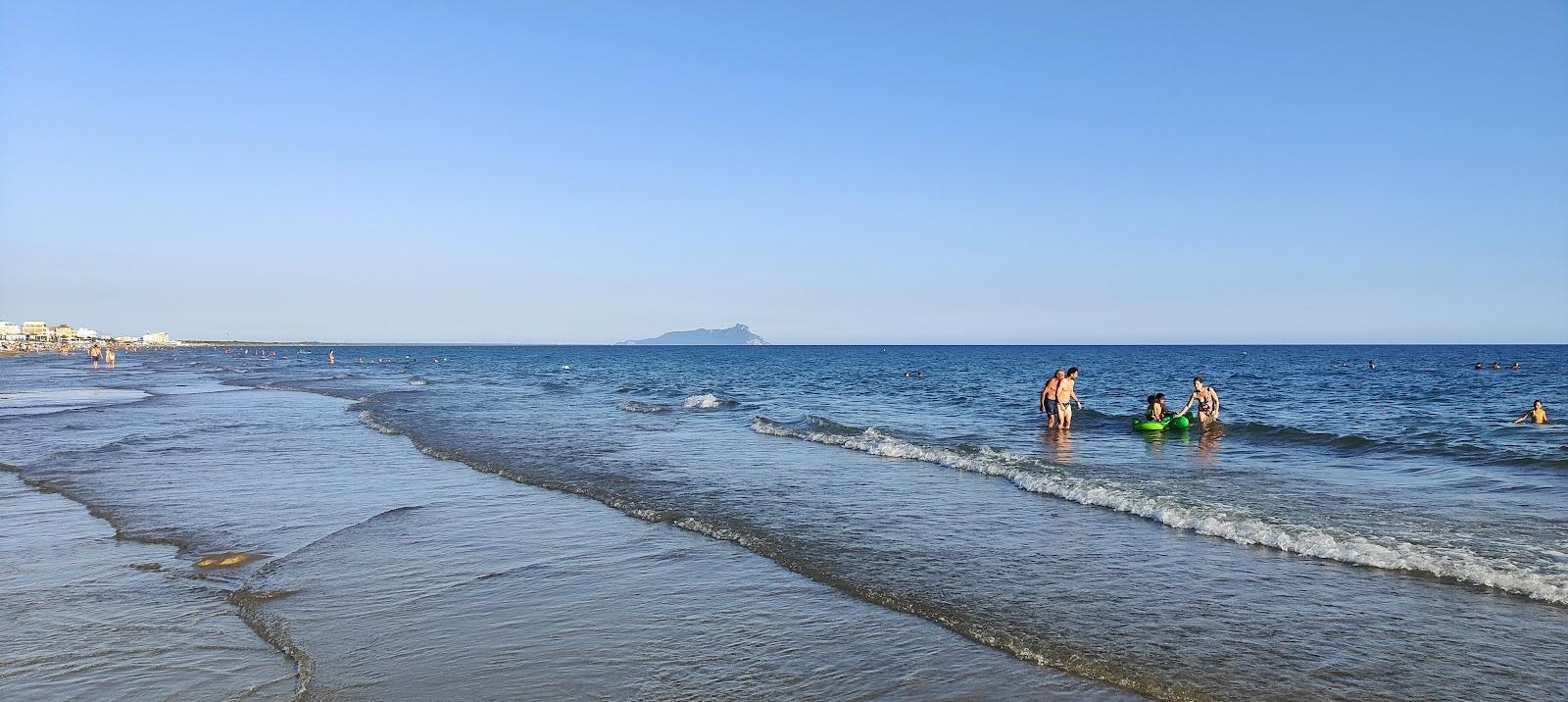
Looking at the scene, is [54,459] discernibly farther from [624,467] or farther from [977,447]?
[977,447]

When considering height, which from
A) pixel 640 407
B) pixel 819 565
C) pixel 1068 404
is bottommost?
pixel 640 407

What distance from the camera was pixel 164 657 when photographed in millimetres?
6340

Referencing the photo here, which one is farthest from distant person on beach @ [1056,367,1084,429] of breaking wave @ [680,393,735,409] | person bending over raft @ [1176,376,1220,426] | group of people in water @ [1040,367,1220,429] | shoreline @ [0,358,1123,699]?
breaking wave @ [680,393,735,409]

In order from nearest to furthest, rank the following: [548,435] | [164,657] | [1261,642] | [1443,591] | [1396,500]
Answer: [164,657], [1261,642], [1443,591], [1396,500], [548,435]

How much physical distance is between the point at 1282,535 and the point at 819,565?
5.43 meters

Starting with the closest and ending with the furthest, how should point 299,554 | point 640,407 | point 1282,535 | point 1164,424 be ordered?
point 299,554 < point 1282,535 < point 1164,424 < point 640,407

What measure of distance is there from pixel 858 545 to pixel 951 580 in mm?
1796

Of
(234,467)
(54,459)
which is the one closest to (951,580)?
(234,467)

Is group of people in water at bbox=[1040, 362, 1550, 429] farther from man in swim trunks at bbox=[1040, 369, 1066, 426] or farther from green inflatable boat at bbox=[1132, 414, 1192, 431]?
green inflatable boat at bbox=[1132, 414, 1192, 431]

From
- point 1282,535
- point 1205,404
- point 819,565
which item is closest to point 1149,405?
point 1205,404

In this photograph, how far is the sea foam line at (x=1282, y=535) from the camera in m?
8.54

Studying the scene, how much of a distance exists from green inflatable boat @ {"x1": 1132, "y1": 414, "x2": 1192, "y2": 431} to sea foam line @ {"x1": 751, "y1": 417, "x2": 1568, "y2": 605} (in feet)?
25.0

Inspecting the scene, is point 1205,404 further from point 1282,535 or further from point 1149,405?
point 1282,535

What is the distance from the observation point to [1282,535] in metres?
10.4
